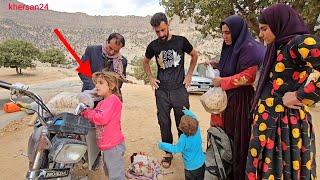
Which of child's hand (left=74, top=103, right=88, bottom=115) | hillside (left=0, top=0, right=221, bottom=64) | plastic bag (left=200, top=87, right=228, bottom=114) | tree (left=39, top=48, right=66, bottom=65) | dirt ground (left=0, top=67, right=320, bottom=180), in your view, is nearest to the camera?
child's hand (left=74, top=103, right=88, bottom=115)

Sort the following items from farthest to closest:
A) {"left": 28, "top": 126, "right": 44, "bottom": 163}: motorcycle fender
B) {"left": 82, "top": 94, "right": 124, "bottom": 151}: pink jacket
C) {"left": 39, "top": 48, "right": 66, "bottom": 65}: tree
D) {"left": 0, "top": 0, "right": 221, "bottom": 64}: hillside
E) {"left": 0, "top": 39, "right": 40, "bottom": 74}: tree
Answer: {"left": 0, "top": 0, "right": 221, "bottom": 64}: hillside
{"left": 39, "top": 48, "right": 66, "bottom": 65}: tree
{"left": 0, "top": 39, "right": 40, "bottom": 74}: tree
{"left": 82, "top": 94, "right": 124, "bottom": 151}: pink jacket
{"left": 28, "top": 126, "right": 44, "bottom": 163}: motorcycle fender

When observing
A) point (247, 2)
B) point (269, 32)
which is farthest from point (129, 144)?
point (247, 2)

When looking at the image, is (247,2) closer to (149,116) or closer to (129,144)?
(149,116)

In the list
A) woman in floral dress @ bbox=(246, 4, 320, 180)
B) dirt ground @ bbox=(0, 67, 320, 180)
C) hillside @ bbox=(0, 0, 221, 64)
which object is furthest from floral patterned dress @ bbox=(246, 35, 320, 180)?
hillside @ bbox=(0, 0, 221, 64)

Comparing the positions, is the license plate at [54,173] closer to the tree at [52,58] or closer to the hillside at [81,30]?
the tree at [52,58]

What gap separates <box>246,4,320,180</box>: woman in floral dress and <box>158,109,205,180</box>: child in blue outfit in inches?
33.9

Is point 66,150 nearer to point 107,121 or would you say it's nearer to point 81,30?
point 107,121

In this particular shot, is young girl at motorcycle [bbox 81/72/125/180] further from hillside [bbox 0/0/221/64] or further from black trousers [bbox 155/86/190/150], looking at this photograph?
hillside [bbox 0/0/221/64]

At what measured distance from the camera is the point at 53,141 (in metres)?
2.63

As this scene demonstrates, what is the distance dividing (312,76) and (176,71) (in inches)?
77.4

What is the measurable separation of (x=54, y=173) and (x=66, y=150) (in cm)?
22

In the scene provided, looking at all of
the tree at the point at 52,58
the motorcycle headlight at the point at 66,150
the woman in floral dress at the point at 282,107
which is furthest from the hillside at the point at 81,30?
the motorcycle headlight at the point at 66,150

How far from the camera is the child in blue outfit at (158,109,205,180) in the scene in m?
3.58

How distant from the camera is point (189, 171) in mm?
3668
